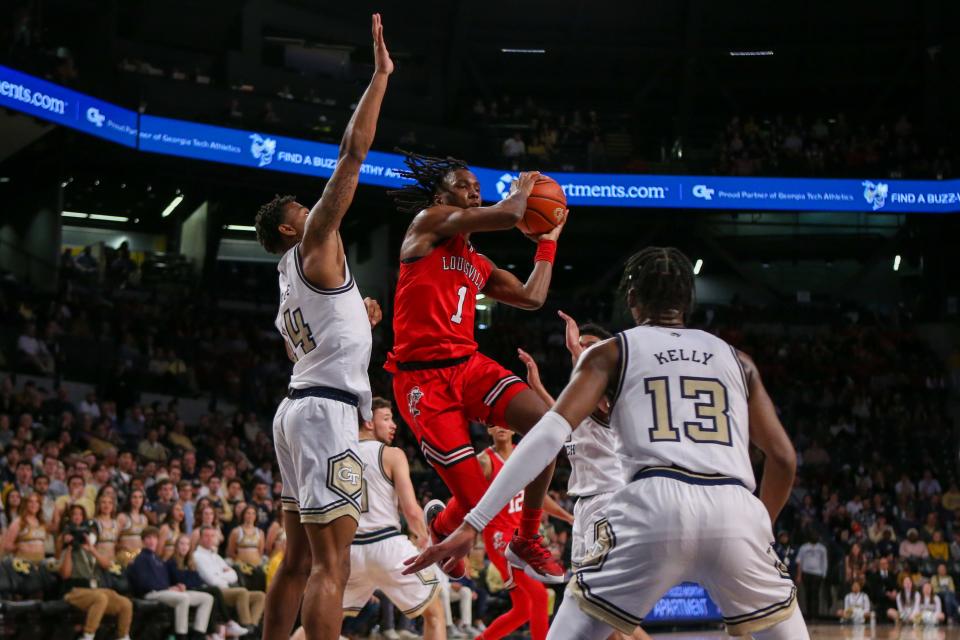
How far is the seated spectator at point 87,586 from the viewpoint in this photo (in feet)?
33.4

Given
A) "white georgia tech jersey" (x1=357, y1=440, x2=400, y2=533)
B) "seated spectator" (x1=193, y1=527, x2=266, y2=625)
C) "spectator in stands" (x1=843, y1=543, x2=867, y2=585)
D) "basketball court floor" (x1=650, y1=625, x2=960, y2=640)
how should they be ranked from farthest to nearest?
1. "spectator in stands" (x1=843, y1=543, x2=867, y2=585)
2. "basketball court floor" (x1=650, y1=625, x2=960, y2=640)
3. "seated spectator" (x1=193, y1=527, x2=266, y2=625)
4. "white georgia tech jersey" (x1=357, y1=440, x2=400, y2=533)

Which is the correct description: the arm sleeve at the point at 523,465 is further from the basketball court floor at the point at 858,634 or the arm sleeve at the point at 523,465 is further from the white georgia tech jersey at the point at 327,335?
the basketball court floor at the point at 858,634

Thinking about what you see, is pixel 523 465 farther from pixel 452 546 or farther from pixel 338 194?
pixel 338 194

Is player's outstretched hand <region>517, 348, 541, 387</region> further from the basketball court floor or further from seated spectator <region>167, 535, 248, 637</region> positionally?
the basketball court floor

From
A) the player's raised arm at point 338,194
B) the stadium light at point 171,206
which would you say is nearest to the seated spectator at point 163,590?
the player's raised arm at point 338,194

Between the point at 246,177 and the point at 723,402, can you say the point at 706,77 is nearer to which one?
the point at 246,177

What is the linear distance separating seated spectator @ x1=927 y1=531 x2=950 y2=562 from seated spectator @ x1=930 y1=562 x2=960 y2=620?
0.58 metres

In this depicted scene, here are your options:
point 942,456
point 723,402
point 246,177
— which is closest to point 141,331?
point 246,177

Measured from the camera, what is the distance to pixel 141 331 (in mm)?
19062

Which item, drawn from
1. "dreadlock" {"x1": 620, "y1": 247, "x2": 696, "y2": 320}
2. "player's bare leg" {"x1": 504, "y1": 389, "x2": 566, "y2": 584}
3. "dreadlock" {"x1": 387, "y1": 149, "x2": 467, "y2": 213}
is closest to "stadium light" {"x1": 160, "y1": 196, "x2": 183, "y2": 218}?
"dreadlock" {"x1": 387, "y1": 149, "x2": 467, "y2": 213}

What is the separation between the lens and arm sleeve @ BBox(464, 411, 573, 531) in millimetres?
3357

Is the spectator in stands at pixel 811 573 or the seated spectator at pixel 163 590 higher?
the seated spectator at pixel 163 590

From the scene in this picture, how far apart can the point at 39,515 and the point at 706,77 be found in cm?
2292

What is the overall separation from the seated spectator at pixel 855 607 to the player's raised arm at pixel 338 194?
13.1m
